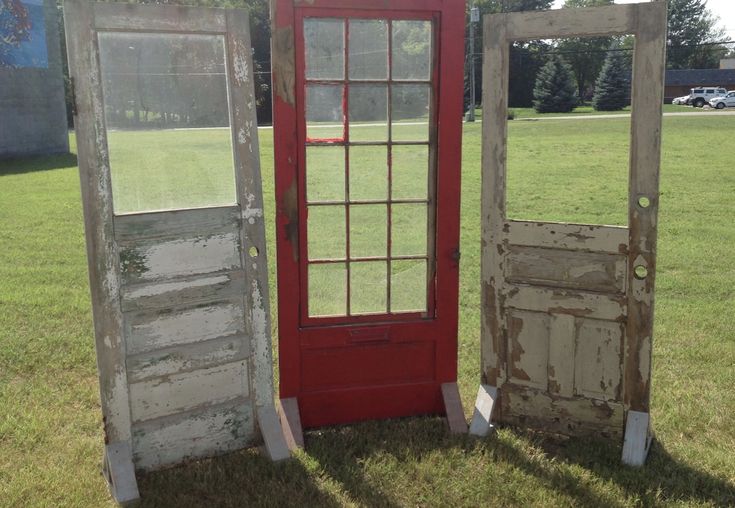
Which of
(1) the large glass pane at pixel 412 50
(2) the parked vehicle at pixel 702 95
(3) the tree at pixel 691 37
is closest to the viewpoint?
(1) the large glass pane at pixel 412 50

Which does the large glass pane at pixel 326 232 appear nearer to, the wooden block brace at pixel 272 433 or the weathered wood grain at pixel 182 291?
the weathered wood grain at pixel 182 291

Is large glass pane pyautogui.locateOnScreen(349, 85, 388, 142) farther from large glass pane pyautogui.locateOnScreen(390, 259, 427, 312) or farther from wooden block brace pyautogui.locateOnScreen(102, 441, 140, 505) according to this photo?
wooden block brace pyautogui.locateOnScreen(102, 441, 140, 505)

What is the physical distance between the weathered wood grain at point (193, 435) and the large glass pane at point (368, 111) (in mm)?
1464

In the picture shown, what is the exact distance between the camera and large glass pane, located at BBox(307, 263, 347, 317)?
12.6ft

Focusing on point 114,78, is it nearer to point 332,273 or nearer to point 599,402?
point 332,273

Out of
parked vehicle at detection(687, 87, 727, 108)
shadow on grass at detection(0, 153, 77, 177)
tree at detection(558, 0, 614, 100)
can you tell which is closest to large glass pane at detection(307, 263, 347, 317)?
tree at detection(558, 0, 614, 100)

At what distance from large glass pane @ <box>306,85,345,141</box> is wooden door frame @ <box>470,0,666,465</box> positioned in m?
0.73

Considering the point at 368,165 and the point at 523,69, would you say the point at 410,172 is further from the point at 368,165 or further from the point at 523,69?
the point at 523,69

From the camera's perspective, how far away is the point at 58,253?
8211mm

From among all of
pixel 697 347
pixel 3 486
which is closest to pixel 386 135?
pixel 3 486

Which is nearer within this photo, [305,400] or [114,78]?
[114,78]

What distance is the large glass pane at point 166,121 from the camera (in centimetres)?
306

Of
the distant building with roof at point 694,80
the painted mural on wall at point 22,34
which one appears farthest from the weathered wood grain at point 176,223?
the distant building with roof at point 694,80

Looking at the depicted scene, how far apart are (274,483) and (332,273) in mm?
1107
